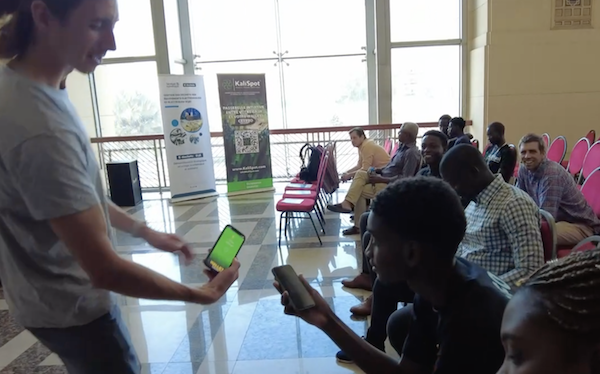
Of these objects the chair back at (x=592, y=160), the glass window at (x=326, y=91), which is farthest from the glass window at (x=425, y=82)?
the chair back at (x=592, y=160)

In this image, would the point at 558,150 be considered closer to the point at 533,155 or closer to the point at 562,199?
the point at 533,155

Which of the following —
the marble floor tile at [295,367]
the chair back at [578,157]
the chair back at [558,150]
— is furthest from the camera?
the chair back at [558,150]

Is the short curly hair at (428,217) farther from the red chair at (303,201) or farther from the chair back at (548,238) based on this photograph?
the red chair at (303,201)

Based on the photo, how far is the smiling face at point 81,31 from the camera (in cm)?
86

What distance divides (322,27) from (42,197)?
7.77 m

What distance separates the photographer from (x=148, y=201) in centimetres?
644

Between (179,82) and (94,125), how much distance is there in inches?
120

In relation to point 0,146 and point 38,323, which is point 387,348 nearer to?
point 38,323

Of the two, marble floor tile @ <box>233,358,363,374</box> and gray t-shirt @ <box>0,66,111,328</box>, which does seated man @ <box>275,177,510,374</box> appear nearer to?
gray t-shirt @ <box>0,66,111,328</box>

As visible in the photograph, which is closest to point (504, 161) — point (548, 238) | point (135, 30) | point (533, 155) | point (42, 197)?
point (533, 155)

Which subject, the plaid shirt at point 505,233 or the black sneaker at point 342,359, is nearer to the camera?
the plaid shirt at point 505,233

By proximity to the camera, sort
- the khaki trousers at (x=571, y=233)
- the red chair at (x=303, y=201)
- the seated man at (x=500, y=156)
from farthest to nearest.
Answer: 1. the red chair at (x=303, y=201)
2. the seated man at (x=500, y=156)
3. the khaki trousers at (x=571, y=233)

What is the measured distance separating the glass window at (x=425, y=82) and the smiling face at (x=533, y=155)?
17.5ft

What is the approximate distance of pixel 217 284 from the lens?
3.70 feet
